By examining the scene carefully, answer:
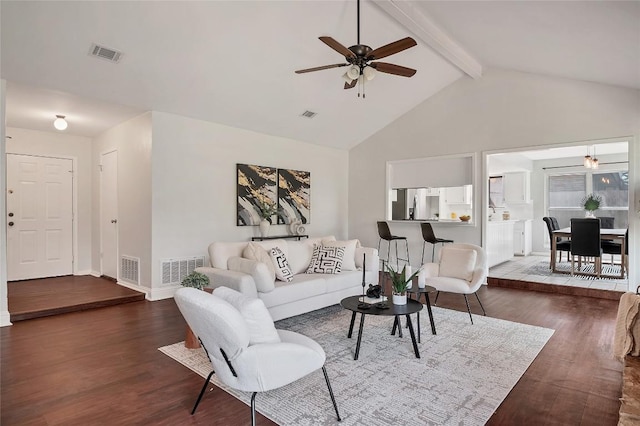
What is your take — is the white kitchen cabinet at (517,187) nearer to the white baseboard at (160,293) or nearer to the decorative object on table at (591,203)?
the decorative object on table at (591,203)

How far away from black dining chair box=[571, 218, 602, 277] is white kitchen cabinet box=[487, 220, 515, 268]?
1.26 m

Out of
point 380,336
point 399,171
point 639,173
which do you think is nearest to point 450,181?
point 399,171

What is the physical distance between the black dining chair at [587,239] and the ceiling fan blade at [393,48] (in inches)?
198

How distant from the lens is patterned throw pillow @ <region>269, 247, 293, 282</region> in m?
4.04

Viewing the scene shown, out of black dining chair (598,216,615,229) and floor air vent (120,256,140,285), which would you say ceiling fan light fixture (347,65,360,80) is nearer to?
floor air vent (120,256,140,285)

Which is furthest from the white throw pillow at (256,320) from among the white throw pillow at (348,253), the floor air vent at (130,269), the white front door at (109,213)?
the white front door at (109,213)

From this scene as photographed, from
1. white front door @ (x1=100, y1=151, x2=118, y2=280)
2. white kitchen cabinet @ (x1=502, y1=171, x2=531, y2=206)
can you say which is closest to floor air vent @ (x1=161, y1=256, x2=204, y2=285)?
white front door @ (x1=100, y1=151, x2=118, y2=280)

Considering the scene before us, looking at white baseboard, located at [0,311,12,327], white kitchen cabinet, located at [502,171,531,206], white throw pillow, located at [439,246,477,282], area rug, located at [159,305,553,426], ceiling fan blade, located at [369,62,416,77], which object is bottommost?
area rug, located at [159,305,553,426]

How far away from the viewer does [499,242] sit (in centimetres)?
739

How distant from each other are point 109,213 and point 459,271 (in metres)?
5.76

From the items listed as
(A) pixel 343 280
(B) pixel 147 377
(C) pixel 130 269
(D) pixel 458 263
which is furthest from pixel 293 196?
(B) pixel 147 377

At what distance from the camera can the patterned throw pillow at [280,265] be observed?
4043 mm

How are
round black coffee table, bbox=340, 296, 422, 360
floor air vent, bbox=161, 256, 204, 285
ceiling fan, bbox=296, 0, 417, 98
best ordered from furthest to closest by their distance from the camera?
floor air vent, bbox=161, 256, 204, 285
ceiling fan, bbox=296, 0, 417, 98
round black coffee table, bbox=340, 296, 422, 360

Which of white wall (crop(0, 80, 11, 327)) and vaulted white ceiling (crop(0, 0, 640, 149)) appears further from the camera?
Result: white wall (crop(0, 80, 11, 327))
